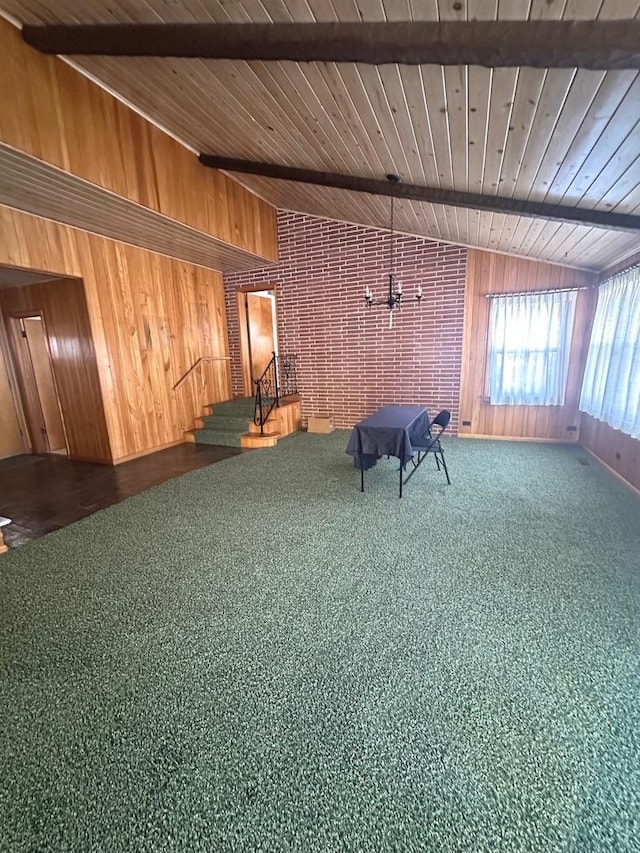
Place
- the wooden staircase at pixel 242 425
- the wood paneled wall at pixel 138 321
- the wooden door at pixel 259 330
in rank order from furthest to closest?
the wooden door at pixel 259 330 < the wooden staircase at pixel 242 425 < the wood paneled wall at pixel 138 321

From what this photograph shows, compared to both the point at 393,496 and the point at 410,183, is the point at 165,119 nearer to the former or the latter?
the point at 410,183

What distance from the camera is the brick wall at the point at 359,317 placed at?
532cm

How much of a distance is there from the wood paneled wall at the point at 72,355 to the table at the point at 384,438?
3421 millimetres

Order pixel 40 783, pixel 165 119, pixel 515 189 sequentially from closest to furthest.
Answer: pixel 40 783 < pixel 515 189 < pixel 165 119

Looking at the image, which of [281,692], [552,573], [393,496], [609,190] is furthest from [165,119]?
[552,573]

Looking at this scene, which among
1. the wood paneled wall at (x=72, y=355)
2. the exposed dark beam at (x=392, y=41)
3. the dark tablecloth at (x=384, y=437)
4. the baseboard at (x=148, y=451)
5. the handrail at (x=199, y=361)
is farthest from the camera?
the handrail at (x=199, y=361)

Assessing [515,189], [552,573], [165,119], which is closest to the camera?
[552,573]

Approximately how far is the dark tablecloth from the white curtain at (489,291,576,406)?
1952mm

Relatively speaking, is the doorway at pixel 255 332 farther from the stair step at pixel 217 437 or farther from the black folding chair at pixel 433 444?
the black folding chair at pixel 433 444

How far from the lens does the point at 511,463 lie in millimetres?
4281

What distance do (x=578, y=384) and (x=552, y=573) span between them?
363 cm

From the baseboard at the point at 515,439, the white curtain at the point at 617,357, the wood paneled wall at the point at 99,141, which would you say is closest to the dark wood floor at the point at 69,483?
the wood paneled wall at the point at 99,141

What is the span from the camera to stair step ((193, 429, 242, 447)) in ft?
18.6

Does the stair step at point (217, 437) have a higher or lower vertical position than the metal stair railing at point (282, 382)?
lower
